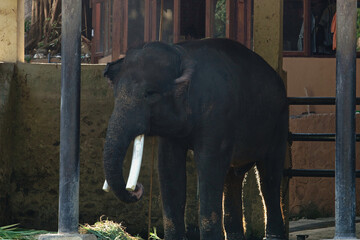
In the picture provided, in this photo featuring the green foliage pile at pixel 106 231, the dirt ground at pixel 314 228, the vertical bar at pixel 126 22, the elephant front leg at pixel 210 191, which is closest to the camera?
the elephant front leg at pixel 210 191

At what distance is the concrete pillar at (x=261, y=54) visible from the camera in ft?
27.4

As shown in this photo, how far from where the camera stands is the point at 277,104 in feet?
24.4

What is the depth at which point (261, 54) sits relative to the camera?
8.36m

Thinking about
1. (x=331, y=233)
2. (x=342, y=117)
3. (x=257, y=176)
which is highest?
(x=342, y=117)

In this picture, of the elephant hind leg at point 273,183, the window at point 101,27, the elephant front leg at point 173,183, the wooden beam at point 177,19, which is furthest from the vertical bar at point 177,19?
the elephant front leg at point 173,183

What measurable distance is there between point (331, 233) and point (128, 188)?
4.31 m

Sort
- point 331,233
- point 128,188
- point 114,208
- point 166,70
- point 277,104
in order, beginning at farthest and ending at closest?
point 331,233 < point 114,208 < point 277,104 < point 166,70 < point 128,188

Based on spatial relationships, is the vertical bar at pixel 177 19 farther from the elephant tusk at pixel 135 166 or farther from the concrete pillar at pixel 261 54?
the elephant tusk at pixel 135 166

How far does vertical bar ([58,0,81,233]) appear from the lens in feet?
20.7

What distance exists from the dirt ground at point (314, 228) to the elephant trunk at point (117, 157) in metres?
3.71

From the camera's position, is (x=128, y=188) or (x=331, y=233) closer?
(x=128, y=188)

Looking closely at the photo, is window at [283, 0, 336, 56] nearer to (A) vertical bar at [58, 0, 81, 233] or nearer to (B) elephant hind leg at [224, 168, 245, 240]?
(B) elephant hind leg at [224, 168, 245, 240]

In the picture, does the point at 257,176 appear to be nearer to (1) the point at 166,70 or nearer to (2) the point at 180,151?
(2) the point at 180,151

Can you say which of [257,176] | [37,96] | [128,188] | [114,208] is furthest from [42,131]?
[128,188]
